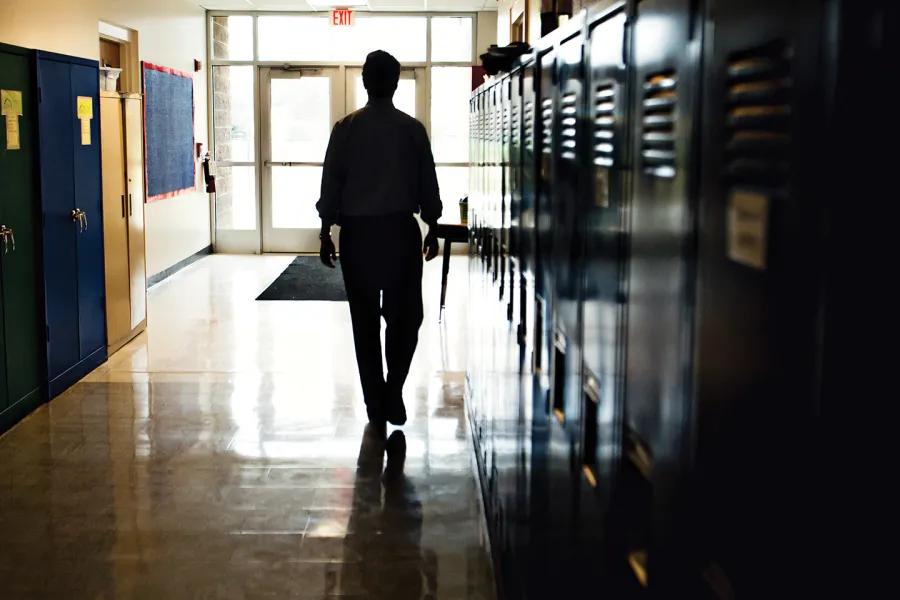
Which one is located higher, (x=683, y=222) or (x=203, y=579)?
(x=683, y=222)

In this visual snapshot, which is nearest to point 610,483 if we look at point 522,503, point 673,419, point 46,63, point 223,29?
point 673,419

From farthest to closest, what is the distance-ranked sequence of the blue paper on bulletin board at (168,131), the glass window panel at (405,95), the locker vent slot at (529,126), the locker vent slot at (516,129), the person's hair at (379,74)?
the glass window panel at (405,95), the blue paper on bulletin board at (168,131), the person's hair at (379,74), the locker vent slot at (516,129), the locker vent slot at (529,126)

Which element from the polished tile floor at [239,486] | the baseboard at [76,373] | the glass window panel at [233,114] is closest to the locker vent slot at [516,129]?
the polished tile floor at [239,486]

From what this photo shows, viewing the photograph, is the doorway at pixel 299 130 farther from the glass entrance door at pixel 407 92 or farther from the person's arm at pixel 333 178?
the person's arm at pixel 333 178

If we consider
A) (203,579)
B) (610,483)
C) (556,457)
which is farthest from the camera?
(203,579)

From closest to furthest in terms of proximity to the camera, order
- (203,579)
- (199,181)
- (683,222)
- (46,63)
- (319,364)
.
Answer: (683,222) → (203,579) → (46,63) → (319,364) → (199,181)

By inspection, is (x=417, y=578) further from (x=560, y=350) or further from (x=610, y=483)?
(x=610, y=483)

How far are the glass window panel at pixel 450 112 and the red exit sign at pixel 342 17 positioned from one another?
1053 mm

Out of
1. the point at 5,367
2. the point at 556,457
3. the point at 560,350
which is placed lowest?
the point at 5,367

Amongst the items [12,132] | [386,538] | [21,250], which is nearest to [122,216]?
[21,250]

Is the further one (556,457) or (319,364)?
(319,364)

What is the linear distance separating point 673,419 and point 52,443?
363cm

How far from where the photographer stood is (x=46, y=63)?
4.73m

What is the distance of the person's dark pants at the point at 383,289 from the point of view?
13.1ft
